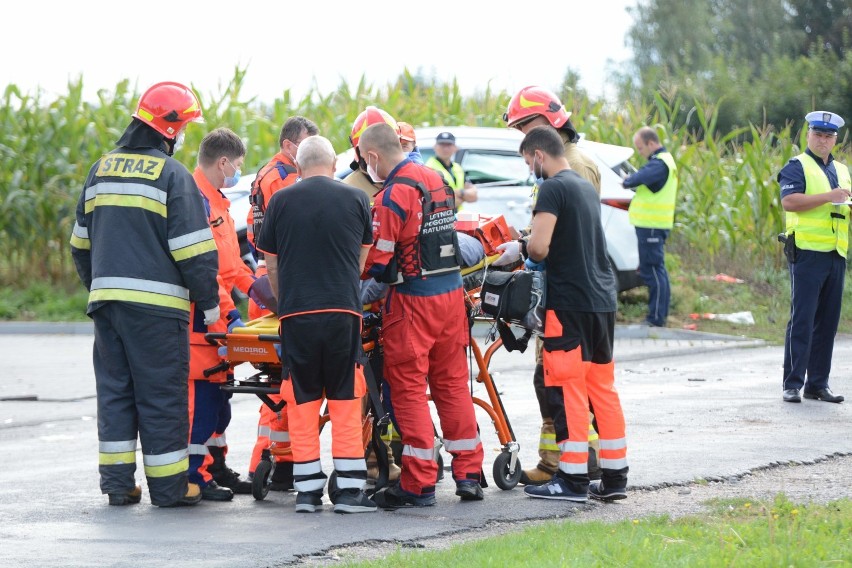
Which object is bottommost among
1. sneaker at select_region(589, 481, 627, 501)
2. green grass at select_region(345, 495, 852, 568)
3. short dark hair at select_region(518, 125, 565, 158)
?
sneaker at select_region(589, 481, 627, 501)

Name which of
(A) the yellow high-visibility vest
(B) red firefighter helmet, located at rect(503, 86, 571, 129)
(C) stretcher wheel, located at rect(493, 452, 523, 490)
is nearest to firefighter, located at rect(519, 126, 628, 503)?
(C) stretcher wheel, located at rect(493, 452, 523, 490)

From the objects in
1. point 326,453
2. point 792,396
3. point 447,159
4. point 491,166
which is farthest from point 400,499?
point 491,166

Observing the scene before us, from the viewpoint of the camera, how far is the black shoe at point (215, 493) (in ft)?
24.6

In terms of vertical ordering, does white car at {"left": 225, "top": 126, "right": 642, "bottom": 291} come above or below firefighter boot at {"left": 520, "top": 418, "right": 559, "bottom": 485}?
above

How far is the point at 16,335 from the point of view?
52.2 feet

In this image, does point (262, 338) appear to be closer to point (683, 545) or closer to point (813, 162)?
point (683, 545)

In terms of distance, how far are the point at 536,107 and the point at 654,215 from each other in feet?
23.5

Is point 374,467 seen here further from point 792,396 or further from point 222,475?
point 792,396

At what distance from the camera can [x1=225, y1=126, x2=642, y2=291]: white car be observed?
14922 mm

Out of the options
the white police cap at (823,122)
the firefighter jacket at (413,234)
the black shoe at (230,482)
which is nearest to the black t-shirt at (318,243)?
the firefighter jacket at (413,234)

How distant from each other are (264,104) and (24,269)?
14.6 ft

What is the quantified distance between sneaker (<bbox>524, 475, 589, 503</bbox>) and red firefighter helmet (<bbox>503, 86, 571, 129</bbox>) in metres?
2.10

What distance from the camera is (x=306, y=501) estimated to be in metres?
7.02

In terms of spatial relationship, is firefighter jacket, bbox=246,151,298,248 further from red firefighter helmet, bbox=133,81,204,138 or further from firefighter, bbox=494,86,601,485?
firefighter, bbox=494,86,601,485
